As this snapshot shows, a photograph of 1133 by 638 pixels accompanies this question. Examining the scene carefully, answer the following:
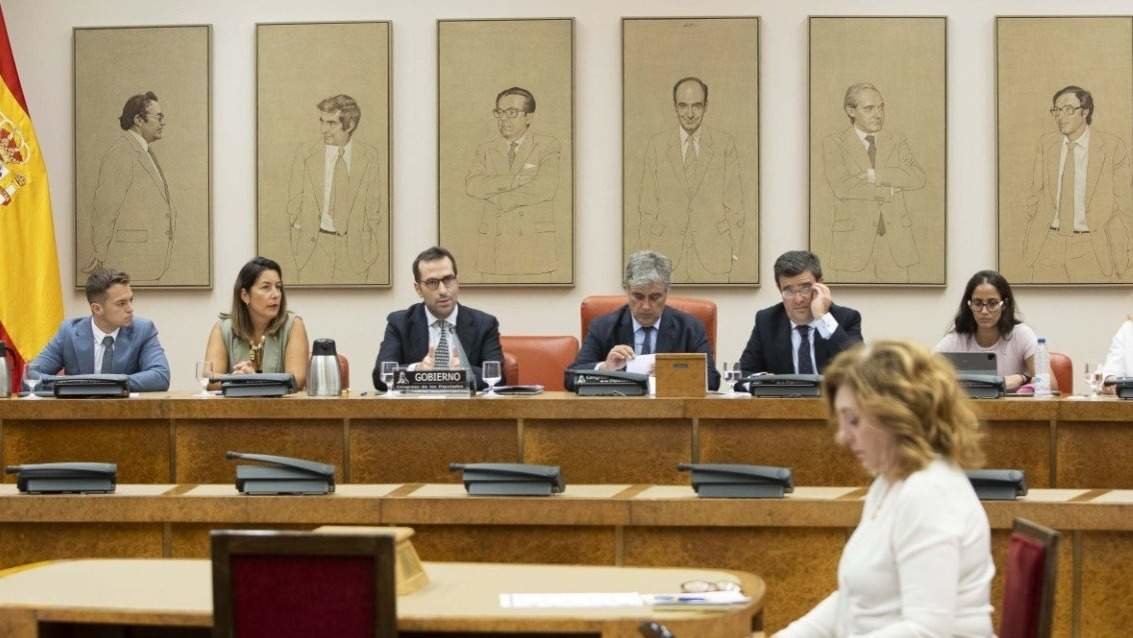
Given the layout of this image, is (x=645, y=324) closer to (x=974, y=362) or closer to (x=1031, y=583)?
(x=974, y=362)

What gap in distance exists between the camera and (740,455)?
448cm

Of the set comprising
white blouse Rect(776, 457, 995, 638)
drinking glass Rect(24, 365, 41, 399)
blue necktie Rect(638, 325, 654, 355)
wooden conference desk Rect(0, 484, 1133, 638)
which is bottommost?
wooden conference desk Rect(0, 484, 1133, 638)

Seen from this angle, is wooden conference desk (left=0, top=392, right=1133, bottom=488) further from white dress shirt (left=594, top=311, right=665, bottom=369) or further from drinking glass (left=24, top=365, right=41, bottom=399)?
white dress shirt (left=594, top=311, right=665, bottom=369)

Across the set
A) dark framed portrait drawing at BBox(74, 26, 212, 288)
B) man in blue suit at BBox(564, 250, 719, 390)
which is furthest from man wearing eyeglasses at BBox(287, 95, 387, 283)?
man in blue suit at BBox(564, 250, 719, 390)

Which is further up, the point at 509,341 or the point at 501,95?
the point at 501,95

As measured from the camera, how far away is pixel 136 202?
7262mm

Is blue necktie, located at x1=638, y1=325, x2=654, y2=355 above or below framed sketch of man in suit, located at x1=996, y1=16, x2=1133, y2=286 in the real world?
below

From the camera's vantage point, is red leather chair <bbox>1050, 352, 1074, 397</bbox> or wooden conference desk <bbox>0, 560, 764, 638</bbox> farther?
red leather chair <bbox>1050, 352, 1074, 397</bbox>

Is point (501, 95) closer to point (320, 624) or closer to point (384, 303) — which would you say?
point (384, 303)

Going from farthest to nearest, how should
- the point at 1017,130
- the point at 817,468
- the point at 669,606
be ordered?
1. the point at 1017,130
2. the point at 817,468
3. the point at 669,606

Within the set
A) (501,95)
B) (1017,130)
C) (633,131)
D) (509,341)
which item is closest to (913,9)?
(1017,130)

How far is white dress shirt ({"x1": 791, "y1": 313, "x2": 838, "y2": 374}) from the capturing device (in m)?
5.58

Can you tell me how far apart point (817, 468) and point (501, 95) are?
3.29m

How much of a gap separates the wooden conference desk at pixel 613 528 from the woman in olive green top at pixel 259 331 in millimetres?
2046
